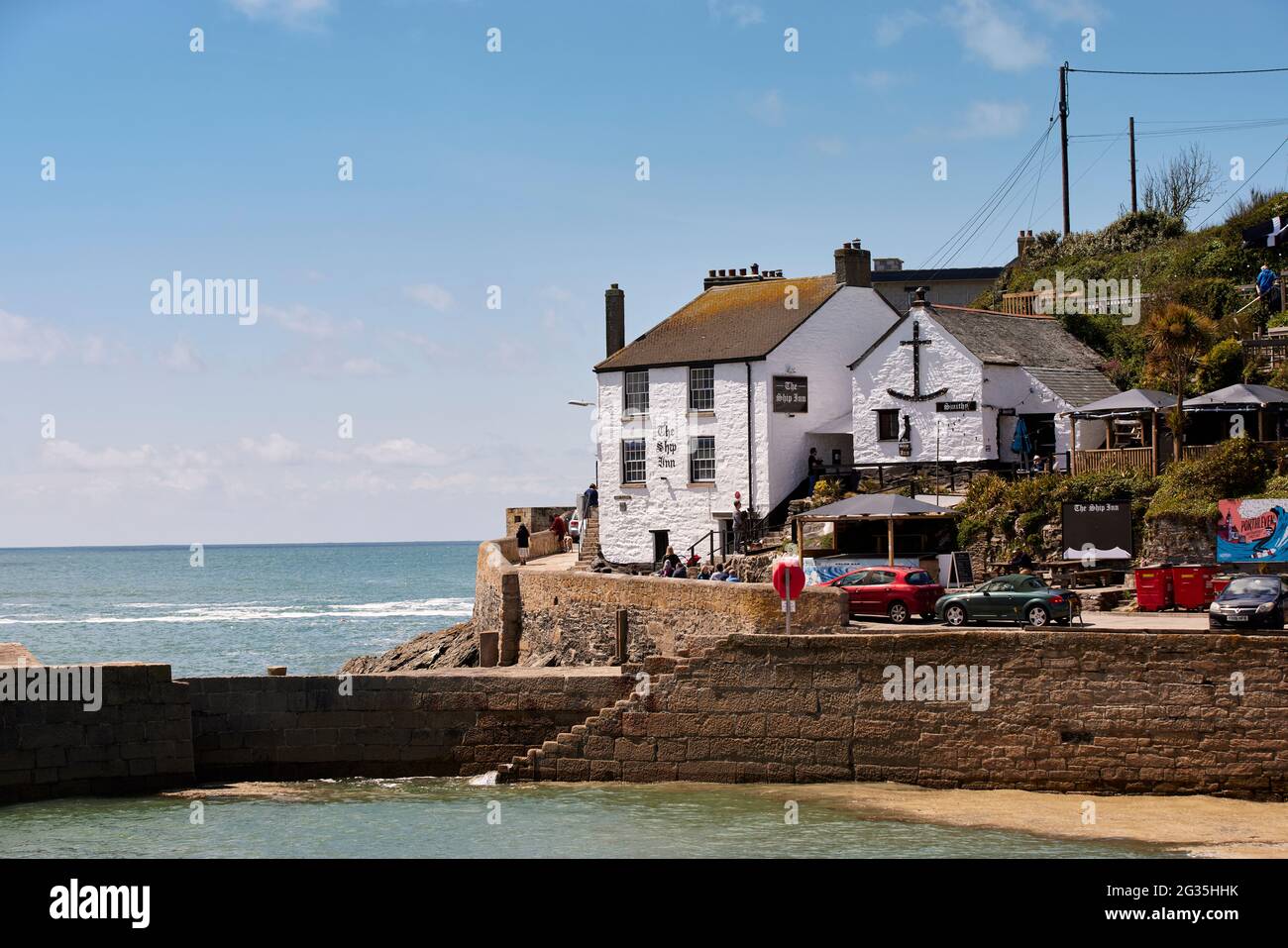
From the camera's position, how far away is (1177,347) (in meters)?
39.0

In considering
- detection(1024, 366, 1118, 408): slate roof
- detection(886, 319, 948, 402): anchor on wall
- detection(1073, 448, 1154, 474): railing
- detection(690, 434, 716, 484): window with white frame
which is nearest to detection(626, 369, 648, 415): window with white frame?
detection(690, 434, 716, 484): window with white frame

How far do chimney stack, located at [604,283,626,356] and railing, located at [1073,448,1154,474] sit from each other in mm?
17780

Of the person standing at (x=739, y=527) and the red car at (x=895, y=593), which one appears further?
the person standing at (x=739, y=527)

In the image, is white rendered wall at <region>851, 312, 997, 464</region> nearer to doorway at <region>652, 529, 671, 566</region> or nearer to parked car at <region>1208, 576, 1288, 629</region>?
doorway at <region>652, 529, 671, 566</region>

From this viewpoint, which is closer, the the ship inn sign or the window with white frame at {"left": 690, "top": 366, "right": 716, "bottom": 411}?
the the ship inn sign

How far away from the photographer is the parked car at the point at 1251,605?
24.2 meters

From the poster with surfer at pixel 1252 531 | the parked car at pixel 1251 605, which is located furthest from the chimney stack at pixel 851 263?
the parked car at pixel 1251 605

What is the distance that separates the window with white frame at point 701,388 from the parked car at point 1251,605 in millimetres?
23486

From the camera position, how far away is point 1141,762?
22172mm

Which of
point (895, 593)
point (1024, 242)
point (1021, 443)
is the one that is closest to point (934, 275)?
point (1024, 242)

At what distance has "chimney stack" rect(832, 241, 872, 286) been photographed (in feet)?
160

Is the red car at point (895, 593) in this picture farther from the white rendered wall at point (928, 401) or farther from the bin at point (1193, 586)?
the white rendered wall at point (928, 401)
